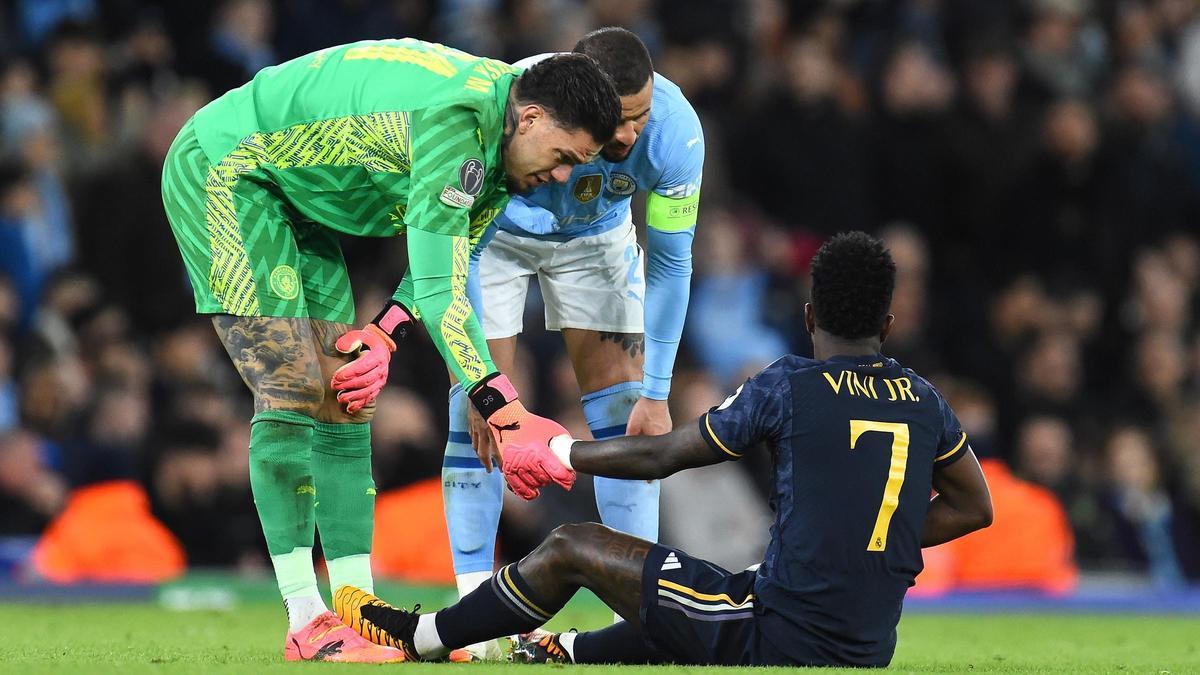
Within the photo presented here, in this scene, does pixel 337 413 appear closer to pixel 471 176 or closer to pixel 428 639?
pixel 428 639

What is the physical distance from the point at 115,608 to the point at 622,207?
397 centimetres

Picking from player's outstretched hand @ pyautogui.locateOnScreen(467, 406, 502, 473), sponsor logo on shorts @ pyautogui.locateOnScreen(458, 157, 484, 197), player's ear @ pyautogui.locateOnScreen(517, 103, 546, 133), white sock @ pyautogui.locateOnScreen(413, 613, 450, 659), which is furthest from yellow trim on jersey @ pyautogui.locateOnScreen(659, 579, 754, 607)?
player's ear @ pyautogui.locateOnScreen(517, 103, 546, 133)

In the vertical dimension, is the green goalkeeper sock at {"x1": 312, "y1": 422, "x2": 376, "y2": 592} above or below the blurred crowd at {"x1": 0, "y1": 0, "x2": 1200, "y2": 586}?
above

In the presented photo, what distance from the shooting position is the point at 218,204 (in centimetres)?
597

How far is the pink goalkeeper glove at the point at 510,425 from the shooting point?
5.52 m

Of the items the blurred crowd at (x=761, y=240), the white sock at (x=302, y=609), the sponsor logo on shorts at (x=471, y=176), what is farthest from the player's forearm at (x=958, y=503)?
the blurred crowd at (x=761, y=240)

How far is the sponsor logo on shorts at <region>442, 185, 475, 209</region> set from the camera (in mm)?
5516

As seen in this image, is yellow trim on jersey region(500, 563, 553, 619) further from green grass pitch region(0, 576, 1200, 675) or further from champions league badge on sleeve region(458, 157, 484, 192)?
champions league badge on sleeve region(458, 157, 484, 192)

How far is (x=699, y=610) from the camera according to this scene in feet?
17.1

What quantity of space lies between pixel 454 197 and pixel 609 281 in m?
1.58

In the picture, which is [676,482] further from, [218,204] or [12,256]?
[218,204]

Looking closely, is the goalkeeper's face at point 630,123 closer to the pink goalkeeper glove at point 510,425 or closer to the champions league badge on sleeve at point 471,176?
the champions league badge on sleeve at point 471,176

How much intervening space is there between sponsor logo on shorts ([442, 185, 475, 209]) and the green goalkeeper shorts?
30.3 inches

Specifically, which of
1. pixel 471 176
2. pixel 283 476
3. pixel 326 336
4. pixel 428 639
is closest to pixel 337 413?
pixel 326 336
